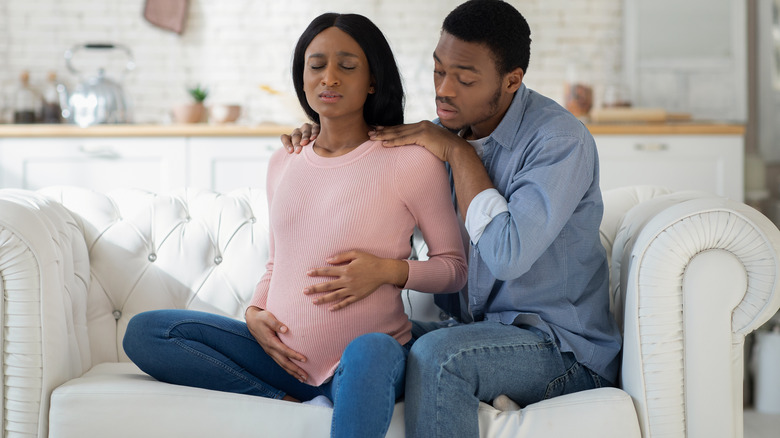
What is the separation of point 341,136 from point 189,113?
2.16m

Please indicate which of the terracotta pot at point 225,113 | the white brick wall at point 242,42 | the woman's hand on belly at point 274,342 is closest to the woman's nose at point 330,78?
the woman's hand on belly at point 274,342

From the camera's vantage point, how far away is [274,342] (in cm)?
151

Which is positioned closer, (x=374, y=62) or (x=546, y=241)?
(x=546, y=241)

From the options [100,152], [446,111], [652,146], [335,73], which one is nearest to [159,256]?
[335,73]

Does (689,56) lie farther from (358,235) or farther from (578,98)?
(358,235)

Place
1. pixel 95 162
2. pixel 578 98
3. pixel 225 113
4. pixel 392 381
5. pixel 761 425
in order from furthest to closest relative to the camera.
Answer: pixel 578 98 → pixel 225 113 → pixel 95 162 → pixel 761 425 → pixel 392 381

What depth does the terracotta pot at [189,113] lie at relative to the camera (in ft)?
11.8

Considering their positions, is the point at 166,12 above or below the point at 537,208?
above

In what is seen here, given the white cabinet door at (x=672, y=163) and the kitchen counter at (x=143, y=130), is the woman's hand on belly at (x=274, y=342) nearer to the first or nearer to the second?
the kitchen counter at (x=143, y=130)

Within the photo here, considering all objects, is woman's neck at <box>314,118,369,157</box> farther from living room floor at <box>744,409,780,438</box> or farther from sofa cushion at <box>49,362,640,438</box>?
living room floor at <box>744,409,780,438</box>

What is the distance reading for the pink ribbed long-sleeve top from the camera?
59.1 inches

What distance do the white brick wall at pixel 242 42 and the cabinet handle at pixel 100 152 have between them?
0.73 m

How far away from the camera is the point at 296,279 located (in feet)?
5.03

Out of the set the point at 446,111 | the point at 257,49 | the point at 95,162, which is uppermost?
the point at 257,49
